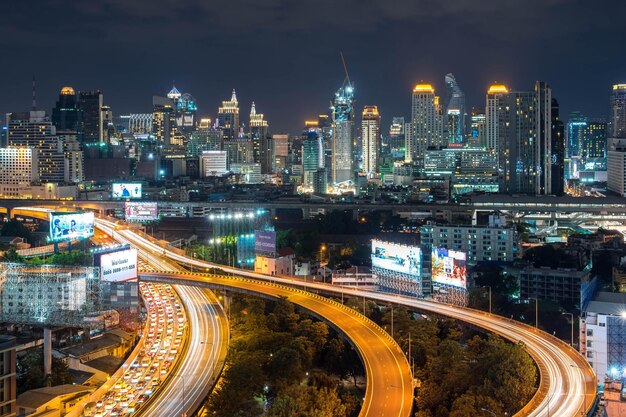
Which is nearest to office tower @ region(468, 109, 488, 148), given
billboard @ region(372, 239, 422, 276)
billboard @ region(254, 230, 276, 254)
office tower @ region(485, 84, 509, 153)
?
office tower @ region(485, 84, 509, 153)

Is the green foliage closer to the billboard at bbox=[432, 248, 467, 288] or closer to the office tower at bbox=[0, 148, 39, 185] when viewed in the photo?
the billboard at bbox=[432, 248, 467, 288]

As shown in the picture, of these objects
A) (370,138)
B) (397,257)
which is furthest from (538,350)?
(370,138)

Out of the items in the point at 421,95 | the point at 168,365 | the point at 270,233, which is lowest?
the point at 168,365

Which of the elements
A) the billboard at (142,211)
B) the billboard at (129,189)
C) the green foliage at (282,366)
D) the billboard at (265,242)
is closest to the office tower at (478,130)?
the billboard at (129,189)

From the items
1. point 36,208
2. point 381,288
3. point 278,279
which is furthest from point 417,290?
point 36,208

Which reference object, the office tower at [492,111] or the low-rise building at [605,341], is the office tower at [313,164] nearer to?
the office tower at [492,111]

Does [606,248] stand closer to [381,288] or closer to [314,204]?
[381,288]
